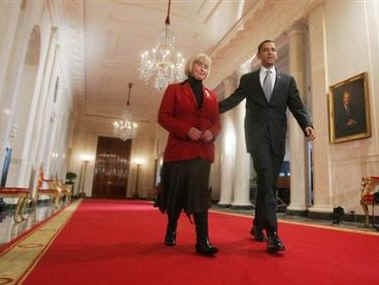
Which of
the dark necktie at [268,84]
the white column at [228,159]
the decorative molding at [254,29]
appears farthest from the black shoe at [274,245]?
the white column at [228,159]

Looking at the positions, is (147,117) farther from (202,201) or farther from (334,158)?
(202,201)

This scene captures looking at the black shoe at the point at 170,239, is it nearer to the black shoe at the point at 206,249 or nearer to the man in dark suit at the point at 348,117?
the black shoe at the point at 206,249

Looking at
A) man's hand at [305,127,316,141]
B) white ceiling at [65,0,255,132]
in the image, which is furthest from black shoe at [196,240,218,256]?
white ceiling at [65,0,255,132]

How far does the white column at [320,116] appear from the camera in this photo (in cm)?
523

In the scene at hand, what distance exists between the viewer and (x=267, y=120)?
2.06m

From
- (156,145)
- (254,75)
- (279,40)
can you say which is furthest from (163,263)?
(156,145)

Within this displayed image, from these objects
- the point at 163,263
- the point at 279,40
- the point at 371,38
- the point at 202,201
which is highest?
the point at 279,40

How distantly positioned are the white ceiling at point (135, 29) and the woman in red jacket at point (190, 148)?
603 cm

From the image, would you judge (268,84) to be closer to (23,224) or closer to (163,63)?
(23,224)

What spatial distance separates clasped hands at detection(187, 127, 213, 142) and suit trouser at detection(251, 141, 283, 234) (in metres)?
0.43

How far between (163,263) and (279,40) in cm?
769

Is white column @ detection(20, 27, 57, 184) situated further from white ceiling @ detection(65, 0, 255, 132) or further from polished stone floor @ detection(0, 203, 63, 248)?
white ceiling @ detection(65, 0, 255, 132)

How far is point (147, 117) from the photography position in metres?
17.5

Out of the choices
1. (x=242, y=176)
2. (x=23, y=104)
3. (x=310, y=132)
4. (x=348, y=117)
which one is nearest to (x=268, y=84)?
(x=310, y=132)
